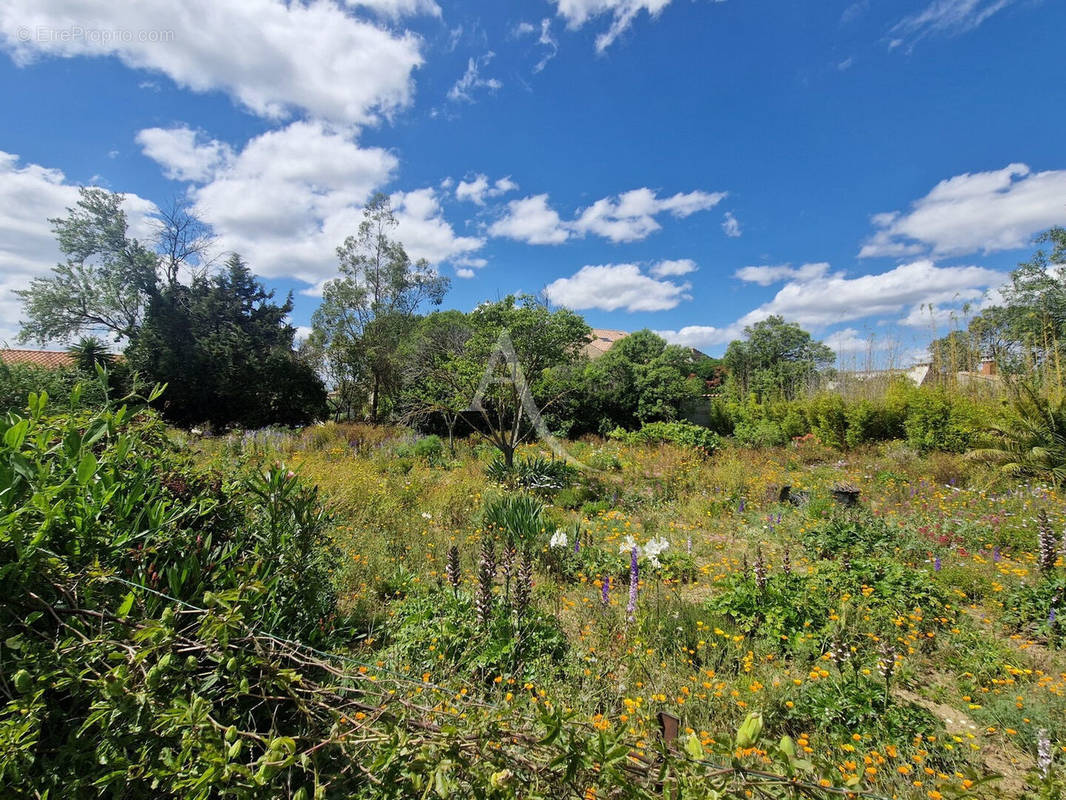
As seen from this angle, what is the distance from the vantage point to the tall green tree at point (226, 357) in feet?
47.6

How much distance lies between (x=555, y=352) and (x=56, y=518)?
713 cm

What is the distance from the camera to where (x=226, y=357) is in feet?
49.9

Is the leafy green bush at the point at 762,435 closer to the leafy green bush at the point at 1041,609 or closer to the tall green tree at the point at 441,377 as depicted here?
the tall green tree at the point at 441,377

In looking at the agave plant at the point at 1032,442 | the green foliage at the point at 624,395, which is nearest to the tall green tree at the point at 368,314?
the green foliage at the point at 624,395

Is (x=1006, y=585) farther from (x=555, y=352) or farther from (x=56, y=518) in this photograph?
(x=555, y=352)

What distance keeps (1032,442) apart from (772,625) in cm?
724

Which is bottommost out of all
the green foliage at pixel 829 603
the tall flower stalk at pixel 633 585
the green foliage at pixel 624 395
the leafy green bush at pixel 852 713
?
the leafy green bush at pixel 852 713

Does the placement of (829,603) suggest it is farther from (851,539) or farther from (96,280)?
(96,280)

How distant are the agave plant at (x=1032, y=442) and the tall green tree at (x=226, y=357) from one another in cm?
1913

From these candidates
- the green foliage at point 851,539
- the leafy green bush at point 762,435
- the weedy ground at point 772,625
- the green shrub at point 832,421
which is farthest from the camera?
the leafy green bush at point 762,435

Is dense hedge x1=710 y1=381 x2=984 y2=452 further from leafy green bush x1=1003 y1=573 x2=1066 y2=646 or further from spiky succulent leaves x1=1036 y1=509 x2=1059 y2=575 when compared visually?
leafy green bush x1=1003 y1=573 x2=1066 y2=646

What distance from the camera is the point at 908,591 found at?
303cm

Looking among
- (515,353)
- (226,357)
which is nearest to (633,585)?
(515,353)

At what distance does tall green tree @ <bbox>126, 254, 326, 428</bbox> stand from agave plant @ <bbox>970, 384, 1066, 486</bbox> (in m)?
19.1
